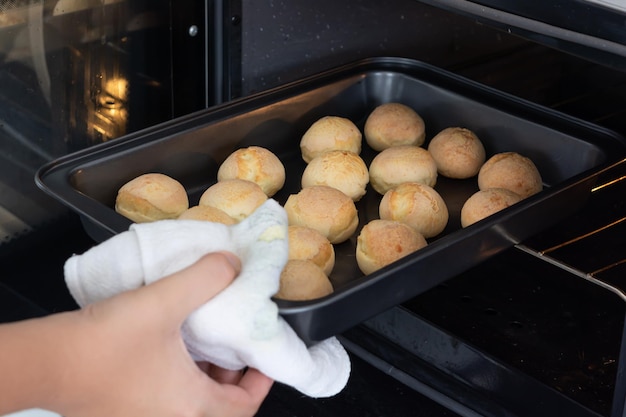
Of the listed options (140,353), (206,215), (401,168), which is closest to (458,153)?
(401,168)

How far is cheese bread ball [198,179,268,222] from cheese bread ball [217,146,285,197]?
33 millimetres

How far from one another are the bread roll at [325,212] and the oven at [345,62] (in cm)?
15

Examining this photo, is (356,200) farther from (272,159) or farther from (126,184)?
(126,184)

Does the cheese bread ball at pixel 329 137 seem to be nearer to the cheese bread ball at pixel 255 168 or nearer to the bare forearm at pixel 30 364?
the cheese bread ball at pixel 255 168

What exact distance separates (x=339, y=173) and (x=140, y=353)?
21.9 inches

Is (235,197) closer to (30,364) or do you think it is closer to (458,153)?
(458,153)

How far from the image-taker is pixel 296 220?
3.75 ft

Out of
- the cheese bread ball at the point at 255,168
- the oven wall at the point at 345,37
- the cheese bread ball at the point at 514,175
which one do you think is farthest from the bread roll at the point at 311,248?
the oven wall at the point at 345,37

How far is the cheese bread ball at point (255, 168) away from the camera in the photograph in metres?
1.19

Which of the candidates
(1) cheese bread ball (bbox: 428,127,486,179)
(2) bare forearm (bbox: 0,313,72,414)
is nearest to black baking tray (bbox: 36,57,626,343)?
(1) cheese bread ball (bbox: 428,127,486,179)

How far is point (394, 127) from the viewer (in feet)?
4.30

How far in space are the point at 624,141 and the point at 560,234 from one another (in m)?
0.18

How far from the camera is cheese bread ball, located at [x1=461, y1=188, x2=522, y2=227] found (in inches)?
44.6

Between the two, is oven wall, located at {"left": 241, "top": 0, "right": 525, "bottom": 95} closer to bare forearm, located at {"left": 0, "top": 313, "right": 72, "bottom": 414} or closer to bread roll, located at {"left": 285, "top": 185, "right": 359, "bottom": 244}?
bread roll, located at {"left": 285, "top": 185, "right": 359, "bottom": 244}
